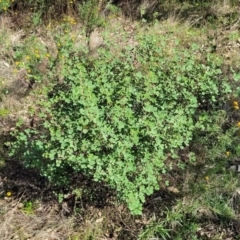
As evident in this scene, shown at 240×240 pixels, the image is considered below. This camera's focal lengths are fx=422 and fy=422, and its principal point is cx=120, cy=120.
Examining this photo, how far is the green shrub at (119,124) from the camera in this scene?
3.05m

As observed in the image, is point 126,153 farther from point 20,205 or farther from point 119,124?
point 20,205

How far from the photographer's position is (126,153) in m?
3.09

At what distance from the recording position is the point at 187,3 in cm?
645

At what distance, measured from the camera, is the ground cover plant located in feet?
10.2

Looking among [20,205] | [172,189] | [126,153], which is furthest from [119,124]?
[20,205]

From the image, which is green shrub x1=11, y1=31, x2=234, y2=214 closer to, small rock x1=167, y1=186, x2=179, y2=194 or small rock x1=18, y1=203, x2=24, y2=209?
small rock x1=167, y1=186, x2=179, y2=194

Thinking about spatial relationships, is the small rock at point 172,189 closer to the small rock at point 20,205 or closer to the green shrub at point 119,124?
the green shrub at point 119,124

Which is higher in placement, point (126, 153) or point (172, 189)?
point (126, 153)

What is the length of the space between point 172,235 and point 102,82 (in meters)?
1.39

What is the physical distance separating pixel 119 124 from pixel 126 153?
0.74 ft

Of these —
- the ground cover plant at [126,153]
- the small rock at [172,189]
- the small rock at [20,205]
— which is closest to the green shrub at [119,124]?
the ground cover plant at [126,153]

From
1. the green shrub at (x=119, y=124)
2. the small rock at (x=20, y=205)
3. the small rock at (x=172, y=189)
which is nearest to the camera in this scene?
the green shrub at (x=119, y=124)

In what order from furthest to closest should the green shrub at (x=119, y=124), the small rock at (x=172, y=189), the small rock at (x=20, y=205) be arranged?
the small rock at (x=172, y=189), the small rock at (x=20, y=205), the green shrub at (x=119, y=124)


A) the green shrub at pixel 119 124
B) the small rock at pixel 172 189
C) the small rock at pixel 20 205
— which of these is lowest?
the small rock at pixel 172 189
